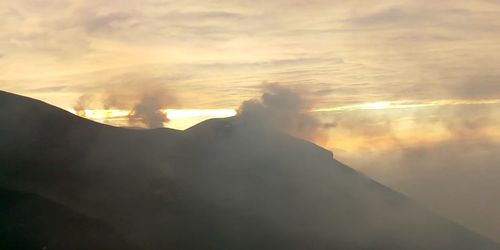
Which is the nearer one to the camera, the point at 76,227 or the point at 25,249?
the point at 25,249

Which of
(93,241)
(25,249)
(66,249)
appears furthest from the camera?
(93,241)

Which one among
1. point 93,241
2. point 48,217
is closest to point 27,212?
point 48,217

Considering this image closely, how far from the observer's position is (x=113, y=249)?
193625 mm

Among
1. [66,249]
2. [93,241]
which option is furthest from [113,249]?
[66,249]

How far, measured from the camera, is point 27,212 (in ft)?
648

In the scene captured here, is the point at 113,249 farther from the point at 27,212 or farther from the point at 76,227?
the point at 27,212

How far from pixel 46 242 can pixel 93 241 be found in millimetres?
18679

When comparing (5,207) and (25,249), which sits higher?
(5,207)

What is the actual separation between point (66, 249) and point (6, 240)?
48.5 ft

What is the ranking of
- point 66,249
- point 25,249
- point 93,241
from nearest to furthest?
point 25,249, point 66,249, point 93,241

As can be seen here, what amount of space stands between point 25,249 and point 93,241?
30591mm

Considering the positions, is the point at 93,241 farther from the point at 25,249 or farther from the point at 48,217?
the point at 25,249

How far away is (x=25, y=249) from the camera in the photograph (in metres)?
164

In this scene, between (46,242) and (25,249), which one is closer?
(25,249)
